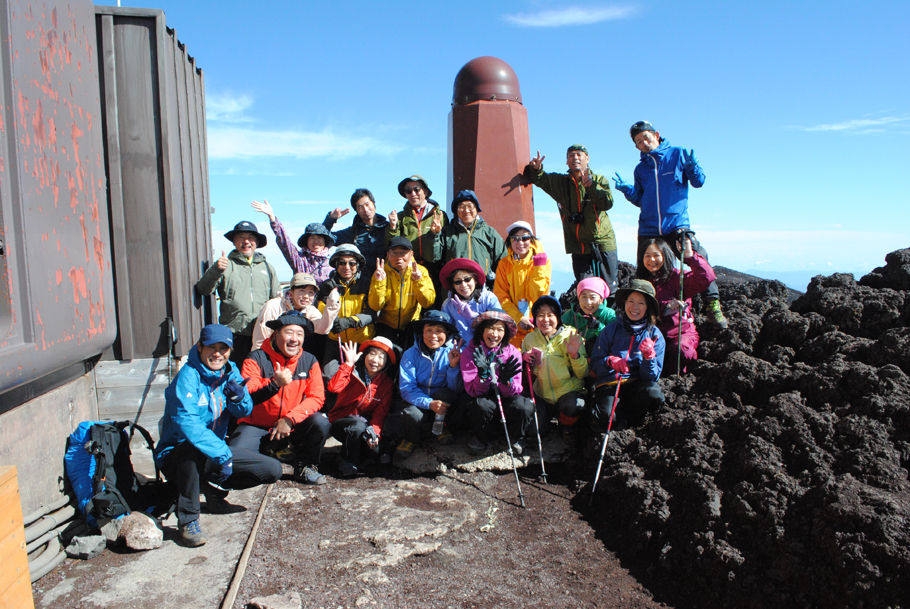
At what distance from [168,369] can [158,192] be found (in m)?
1.57

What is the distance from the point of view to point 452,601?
3.38m

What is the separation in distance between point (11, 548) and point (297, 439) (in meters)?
3.17

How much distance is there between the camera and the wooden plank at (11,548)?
1.88 metres

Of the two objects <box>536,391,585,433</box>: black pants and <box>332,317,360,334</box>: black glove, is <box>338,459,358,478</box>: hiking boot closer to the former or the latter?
<box>332,317,360,334</box>: black glove

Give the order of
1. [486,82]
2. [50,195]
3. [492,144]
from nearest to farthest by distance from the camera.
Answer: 1. [50,195]
2. [492,144]
3. [486,82]

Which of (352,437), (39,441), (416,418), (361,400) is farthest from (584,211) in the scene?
(39,441)

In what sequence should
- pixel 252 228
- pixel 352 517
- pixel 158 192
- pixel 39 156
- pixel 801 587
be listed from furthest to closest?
1. pixel 252 228
2. pixel 158 192
3. pixel 352 517
4. pixel 39 156
5. pixel 801 587

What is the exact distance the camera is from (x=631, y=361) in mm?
4992

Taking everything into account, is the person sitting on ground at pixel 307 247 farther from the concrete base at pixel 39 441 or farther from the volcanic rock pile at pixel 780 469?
the volcanic rock pile at pixel 780 469

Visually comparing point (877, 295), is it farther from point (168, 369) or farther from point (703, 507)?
point (168, 369)

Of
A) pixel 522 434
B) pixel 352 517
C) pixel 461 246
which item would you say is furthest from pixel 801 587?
pixel 461 246

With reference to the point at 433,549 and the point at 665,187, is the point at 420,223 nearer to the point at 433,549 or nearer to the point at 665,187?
the point at 665,187

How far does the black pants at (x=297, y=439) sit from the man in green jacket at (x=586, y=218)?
3.26 meters

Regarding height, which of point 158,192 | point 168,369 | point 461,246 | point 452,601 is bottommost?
point 452,601
